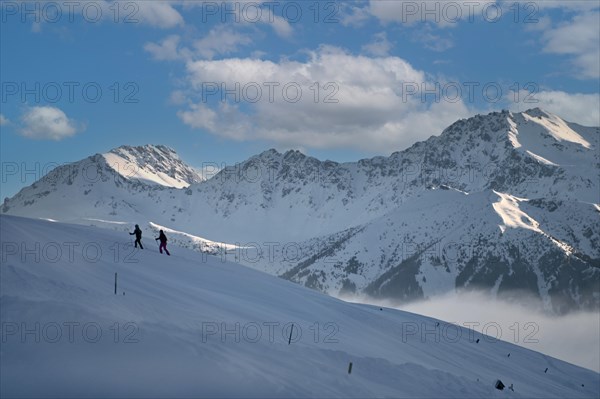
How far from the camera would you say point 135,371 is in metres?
16.6

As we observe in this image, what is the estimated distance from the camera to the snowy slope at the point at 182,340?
16.3 meters

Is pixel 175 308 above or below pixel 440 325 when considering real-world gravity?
above

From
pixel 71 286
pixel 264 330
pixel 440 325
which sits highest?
pixel 71 286

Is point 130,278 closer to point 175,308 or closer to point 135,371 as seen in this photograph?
point 175,308

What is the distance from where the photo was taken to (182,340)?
731 inches

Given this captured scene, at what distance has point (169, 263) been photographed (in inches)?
1352

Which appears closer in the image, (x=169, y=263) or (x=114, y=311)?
(x=114, y=311)

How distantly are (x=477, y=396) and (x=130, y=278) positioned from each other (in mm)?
14921

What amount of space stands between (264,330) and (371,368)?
421cm

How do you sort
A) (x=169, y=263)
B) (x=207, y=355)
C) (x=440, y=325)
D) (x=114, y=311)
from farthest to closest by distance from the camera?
(x=440, y=325), (x=169, y=263), (x=114, y=311), (x=207, y=355)

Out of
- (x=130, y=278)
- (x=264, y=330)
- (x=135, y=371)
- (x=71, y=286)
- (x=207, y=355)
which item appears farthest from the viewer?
(x=130, y=278)

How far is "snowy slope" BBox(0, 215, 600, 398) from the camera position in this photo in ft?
53.6

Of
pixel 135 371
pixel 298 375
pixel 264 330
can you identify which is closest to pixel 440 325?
pixel 264 330

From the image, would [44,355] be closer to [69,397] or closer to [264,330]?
[69,397]
